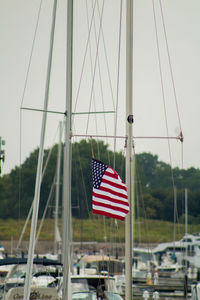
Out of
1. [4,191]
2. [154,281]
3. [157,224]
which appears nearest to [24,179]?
[4,191]

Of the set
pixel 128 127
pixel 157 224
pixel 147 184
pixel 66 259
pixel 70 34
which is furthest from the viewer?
pixel 147 184

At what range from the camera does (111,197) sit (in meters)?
12.4

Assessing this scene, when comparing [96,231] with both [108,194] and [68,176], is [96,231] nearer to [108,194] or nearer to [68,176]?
[68,176]

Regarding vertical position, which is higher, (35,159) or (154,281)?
(35,159)

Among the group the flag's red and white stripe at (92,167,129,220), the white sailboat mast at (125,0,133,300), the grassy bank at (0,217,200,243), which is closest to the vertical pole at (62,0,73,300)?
the flag's red and white stripe at (92,167,129,220)

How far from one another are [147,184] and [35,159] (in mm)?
20160

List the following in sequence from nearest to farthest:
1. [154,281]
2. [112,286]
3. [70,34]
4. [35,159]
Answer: [70,34] → [112,286] → [154,281] → [35,159]

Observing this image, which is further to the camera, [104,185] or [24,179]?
[24,179]

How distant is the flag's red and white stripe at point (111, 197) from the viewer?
12273 millimetres

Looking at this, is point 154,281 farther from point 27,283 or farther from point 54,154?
point 54,154

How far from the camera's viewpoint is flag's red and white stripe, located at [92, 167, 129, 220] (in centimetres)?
1227

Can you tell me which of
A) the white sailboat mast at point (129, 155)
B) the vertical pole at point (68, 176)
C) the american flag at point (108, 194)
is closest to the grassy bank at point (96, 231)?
the vertical pole at point (68, 176)

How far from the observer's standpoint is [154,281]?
28047mm

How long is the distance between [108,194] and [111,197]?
14 centimetres
